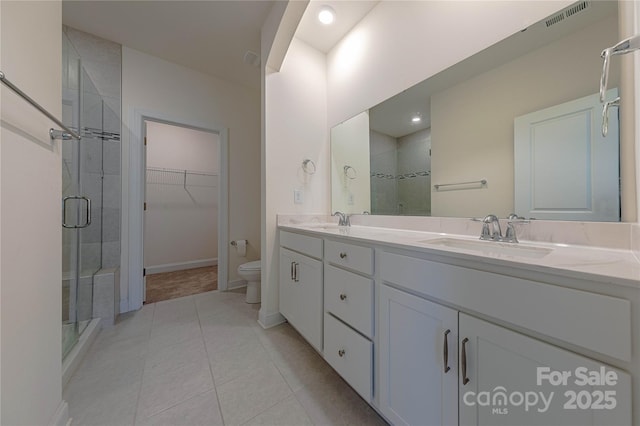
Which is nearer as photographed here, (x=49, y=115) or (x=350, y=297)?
(x=49, y=115)

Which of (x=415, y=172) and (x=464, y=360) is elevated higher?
(x=415, y=172)

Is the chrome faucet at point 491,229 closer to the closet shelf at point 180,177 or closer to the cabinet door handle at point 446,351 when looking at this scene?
the cabinet door handle at point 446,351

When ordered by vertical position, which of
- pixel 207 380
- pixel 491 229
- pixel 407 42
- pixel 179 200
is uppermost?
pixel 407 42

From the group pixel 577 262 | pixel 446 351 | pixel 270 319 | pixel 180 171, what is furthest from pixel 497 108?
pixel 180 171

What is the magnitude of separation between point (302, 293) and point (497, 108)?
1.50m

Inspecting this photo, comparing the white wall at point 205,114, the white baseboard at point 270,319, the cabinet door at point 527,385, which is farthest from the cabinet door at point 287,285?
the white wall at point 205,114

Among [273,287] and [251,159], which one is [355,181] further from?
[251,159]

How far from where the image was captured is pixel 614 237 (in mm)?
772

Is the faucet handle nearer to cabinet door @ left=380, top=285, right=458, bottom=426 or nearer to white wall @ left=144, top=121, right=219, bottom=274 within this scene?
cabinet door @ left=380, top=285, right=458, bottom=426

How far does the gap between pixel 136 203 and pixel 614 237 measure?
3179 mm

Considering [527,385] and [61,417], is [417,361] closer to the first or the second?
[527,385]

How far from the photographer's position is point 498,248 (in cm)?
92

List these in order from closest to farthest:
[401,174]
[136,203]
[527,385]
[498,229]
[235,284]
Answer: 1. [527,385]
2. [498,229]
3. [401,174]
4. [136,203]
5. [235,284]

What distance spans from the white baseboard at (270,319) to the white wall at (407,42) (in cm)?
179
